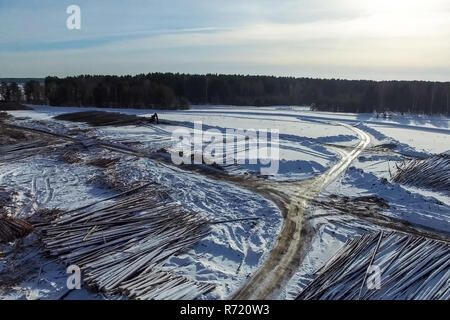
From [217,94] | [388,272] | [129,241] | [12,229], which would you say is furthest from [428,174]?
[217,94]

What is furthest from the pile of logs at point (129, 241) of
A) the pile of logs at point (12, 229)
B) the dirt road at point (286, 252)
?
the dirt road at point (286, 252)

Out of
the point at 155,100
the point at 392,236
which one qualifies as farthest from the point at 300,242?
the point at 155,100

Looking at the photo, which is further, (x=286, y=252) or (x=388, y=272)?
(x=286, y=252)

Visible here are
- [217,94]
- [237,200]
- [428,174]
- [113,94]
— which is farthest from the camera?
[217,94]

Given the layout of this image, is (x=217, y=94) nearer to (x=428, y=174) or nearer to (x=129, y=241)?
(x=428, y=174)

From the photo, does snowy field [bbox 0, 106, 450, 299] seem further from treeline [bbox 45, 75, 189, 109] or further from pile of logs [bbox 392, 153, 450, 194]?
treeline [bbox 45, 75, 189, 109]
